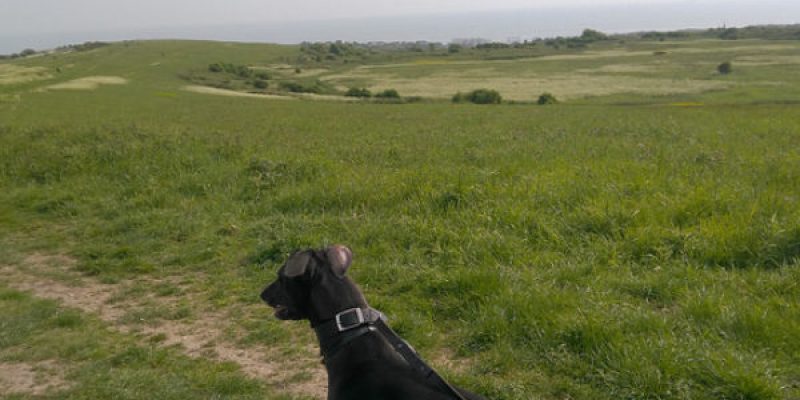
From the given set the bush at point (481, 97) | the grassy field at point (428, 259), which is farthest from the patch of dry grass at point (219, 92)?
the grassy field at point (428, 259)

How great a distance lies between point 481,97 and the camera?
48.6 meters

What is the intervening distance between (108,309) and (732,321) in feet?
18.1

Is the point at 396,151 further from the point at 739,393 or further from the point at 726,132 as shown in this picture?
the point at 739,393

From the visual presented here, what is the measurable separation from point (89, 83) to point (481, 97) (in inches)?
1251

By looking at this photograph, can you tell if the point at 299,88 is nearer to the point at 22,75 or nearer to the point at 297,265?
the point at 22,75

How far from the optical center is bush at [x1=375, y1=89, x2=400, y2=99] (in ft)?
174

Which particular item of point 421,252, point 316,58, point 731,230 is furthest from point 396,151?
point 316,58

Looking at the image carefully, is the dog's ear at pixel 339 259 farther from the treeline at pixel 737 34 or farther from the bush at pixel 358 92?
the treeline at pixel 737 34

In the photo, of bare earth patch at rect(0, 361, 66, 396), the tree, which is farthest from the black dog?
the tree

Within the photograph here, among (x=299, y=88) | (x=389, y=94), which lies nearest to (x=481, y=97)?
(x=389, y=94)

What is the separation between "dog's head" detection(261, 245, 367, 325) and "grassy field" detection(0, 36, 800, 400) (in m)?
1.12

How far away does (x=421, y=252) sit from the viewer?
23.2 feet

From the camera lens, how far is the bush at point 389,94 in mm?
53181

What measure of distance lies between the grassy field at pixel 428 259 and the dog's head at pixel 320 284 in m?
1.12
